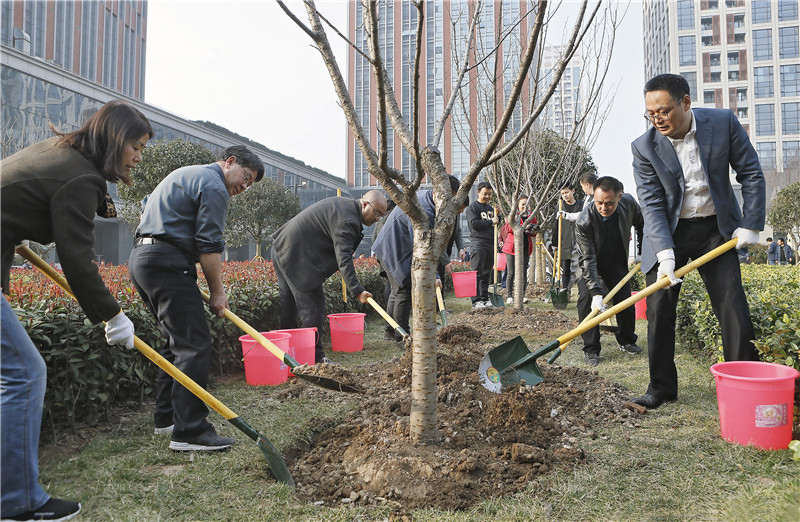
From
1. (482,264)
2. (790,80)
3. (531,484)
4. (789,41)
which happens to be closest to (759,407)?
(531,484)

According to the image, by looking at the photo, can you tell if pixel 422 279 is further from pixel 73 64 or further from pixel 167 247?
pixel 73 64

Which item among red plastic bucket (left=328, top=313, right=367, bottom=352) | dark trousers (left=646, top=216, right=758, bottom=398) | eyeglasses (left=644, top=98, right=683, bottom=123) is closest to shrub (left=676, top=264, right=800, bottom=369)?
dark trousers (left=646, top=216, right=758, bottom=398)

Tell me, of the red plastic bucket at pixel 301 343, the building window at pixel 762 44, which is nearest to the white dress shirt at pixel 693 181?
the red plastic bucket at pixel 301 343

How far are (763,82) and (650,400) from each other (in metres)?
60.5

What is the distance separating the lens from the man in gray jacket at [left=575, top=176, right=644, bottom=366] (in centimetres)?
431

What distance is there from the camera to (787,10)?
49625mm

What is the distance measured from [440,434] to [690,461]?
120cm

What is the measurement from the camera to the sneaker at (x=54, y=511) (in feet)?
6.00

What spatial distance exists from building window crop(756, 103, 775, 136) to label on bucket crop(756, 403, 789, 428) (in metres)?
59.6

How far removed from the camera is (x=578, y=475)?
224cm

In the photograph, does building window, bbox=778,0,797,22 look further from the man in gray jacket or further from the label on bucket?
the label on bucket

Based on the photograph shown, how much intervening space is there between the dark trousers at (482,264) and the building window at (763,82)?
5572 centimetres

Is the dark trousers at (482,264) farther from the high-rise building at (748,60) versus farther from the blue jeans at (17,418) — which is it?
the high-rise building at (748,60)

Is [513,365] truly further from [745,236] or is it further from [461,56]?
[461,56]
